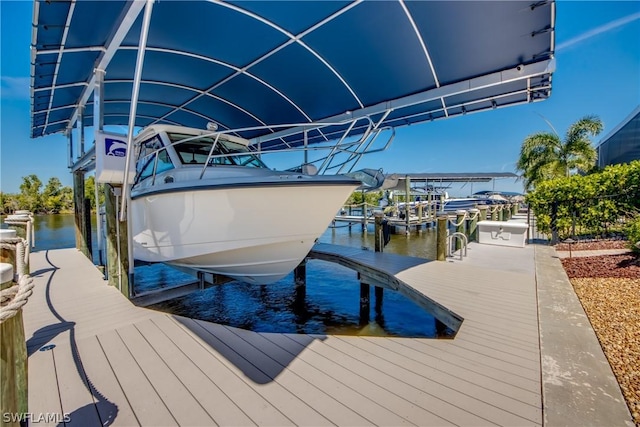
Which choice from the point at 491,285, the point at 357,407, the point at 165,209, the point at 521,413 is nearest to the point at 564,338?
the point at 521,413

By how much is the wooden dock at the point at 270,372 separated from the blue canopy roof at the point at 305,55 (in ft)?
9.63

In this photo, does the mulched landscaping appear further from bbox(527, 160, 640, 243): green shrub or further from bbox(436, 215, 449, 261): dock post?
bbox(527, 160, 640, 243): green shrub

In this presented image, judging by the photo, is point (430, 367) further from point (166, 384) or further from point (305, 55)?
point (305, 55)

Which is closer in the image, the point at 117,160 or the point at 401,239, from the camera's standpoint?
the point at 117,160

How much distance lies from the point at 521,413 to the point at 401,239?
15622 millimetres

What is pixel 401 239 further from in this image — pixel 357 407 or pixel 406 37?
pixel 357 407

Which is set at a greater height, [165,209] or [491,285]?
[165,209]

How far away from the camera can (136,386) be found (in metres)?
2.16

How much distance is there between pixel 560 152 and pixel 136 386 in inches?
690

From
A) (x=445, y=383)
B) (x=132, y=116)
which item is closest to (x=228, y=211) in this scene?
(x=132, y=116)

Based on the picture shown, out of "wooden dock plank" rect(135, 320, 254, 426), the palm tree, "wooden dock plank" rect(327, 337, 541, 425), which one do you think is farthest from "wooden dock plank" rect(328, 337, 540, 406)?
the palm tree

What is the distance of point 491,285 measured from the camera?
177 inches

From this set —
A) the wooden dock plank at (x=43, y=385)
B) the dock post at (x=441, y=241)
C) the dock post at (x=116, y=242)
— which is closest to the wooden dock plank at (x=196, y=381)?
the wooden dock plank at (x=43, y=385)

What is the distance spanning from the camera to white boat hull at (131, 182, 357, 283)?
3762mm
